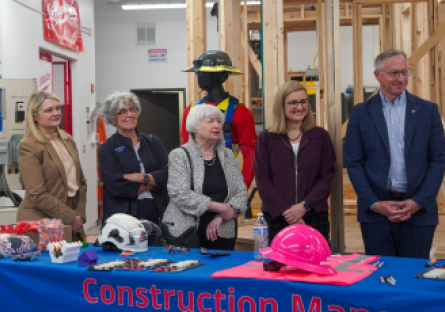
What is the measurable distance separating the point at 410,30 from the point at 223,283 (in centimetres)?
554

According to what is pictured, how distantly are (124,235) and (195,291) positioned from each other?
65 centimetres

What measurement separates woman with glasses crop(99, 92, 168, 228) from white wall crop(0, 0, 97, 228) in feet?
10.2

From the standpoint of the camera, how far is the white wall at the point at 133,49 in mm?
10555

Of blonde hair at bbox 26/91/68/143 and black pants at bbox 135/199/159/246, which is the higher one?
blonde hair at bbox 26/91/68/143

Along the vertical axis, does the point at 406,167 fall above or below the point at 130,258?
above

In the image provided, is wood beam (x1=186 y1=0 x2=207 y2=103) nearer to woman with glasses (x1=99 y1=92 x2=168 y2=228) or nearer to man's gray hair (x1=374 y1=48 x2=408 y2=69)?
woman with glasses (x1=99 y1=92 x2=168 y2=228)

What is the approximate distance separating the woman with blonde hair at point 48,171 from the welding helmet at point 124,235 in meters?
0.70

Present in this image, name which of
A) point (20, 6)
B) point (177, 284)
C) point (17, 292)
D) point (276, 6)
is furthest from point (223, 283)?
point (20, 6)

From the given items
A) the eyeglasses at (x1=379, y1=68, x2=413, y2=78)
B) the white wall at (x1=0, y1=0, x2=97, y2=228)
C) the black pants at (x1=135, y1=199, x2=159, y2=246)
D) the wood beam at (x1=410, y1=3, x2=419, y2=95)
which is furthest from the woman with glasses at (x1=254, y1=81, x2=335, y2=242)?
the white wall at (x1=0, y1=0, x2=97, y2=228)

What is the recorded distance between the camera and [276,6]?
3.46 m

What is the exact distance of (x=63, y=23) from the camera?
7324 mm

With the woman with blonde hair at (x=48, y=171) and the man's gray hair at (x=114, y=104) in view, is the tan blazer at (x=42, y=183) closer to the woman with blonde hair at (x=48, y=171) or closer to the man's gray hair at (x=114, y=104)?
the woman with blonde hair at (x=48, y=171)

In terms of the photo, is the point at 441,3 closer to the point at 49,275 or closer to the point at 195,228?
the point at 195,228

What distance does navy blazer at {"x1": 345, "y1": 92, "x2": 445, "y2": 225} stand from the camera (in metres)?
2.66
